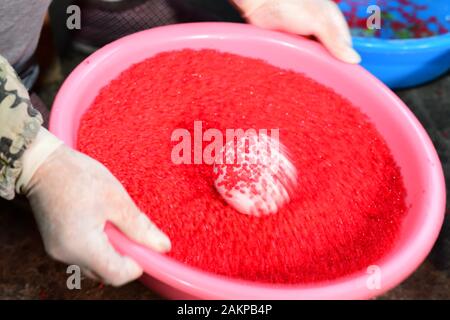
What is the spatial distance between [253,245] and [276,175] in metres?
0.11

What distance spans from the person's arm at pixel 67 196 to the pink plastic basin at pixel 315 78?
0.02 m

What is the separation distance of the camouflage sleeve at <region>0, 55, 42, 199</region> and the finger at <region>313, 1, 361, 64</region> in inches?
19.4

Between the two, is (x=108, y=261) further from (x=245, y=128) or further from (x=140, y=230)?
(x=245, y=128)

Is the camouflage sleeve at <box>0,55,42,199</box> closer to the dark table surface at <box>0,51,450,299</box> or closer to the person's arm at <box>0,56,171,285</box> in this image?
the person's arm at <box>0,56,171,285</box>

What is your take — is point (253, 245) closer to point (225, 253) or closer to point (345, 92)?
point (225, 253)

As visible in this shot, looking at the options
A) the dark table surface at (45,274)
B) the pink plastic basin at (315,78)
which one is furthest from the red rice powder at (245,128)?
the dark table surface at (45,274)

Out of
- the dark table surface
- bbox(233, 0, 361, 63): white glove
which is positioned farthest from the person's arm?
bbox(233, 0, 361, 63): white glove

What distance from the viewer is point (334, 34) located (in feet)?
3.09

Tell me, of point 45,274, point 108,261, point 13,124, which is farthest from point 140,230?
point 45,274

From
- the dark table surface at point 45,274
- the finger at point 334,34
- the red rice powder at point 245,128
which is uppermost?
the finger at point 334,34

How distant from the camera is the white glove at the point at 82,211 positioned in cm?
66

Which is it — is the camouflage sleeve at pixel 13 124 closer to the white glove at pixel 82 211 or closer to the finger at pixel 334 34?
the white glove at pixel 82 211

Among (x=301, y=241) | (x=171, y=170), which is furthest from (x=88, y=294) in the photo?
(x=301, y=241)

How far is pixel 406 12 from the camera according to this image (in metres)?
1.35
